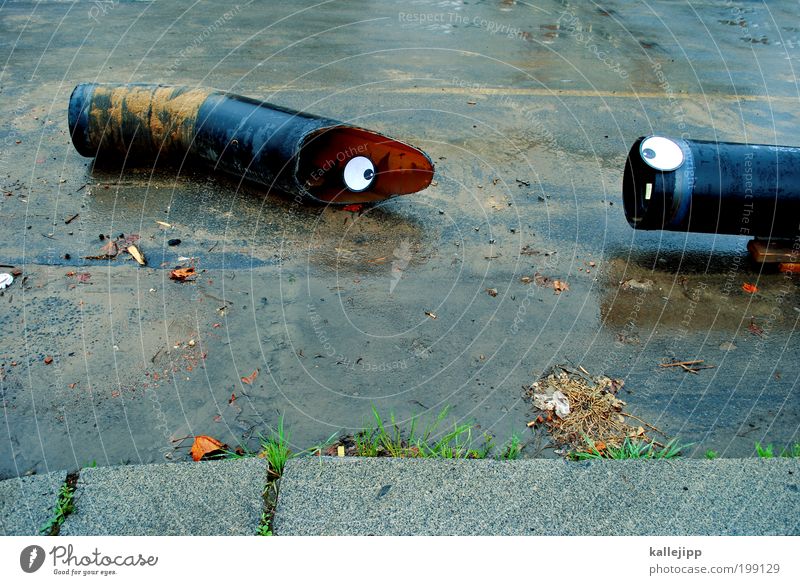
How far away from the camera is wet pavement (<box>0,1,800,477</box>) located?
11.3ft

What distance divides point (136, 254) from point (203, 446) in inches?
73.6

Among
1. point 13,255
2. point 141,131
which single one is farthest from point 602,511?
point 141,131

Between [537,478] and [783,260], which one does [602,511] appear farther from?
[783,260]

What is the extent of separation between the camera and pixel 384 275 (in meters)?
4.47

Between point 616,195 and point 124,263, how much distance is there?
378 cm

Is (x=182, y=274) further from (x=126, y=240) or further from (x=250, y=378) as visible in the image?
(x=250, y=378)

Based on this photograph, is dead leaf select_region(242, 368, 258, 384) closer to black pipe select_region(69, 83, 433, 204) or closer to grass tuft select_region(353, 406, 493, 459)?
grass tuft select_region(353, 406, 493, 459)

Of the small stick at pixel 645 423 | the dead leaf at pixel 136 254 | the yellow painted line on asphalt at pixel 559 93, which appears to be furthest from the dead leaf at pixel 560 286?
the yellow painted line on asphalt at pixel 559 93

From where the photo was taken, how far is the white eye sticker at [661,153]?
425cm

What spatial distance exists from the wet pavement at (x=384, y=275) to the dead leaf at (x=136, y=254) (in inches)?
2.1

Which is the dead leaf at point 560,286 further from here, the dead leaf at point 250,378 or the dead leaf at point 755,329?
the dead leaf at point 250,378

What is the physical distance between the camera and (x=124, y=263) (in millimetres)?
4449
